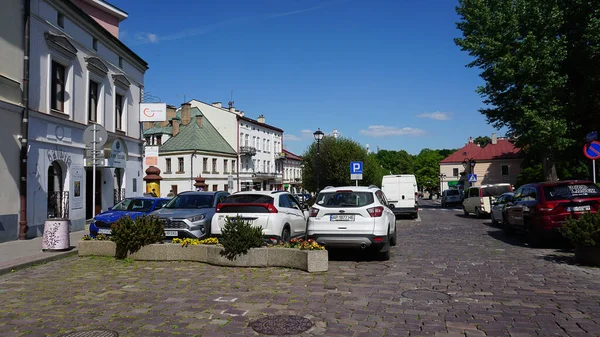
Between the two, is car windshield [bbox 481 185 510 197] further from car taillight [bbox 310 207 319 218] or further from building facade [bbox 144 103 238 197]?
building facade [bbox 144 103 238 197]

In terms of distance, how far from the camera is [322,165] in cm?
5191

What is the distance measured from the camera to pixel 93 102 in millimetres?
19953

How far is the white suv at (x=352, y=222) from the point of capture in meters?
9.79

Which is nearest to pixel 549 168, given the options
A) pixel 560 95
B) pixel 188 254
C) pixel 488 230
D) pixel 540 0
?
pixel 560 95

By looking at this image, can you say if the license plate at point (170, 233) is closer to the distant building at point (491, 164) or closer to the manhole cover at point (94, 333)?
the manhole cover at point (94, 333)

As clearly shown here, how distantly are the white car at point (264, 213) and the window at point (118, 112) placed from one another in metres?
13.7

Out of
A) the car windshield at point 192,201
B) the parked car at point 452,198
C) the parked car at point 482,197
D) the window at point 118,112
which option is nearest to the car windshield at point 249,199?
the car windshield at point 192,201

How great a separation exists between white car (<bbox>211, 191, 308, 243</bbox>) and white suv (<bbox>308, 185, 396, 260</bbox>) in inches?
37.0

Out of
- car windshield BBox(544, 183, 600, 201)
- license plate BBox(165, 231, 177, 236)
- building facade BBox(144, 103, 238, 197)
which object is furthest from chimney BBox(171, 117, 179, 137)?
car windshield BBox(544, 183, 600, 201)

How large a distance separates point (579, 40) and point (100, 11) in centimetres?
2662

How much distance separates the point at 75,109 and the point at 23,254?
8.46 meters

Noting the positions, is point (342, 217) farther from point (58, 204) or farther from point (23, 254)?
point (58, 204)

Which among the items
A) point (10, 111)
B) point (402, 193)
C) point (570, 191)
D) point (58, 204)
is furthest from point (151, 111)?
point (570, 191)

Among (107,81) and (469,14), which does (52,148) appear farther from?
(469,14)
